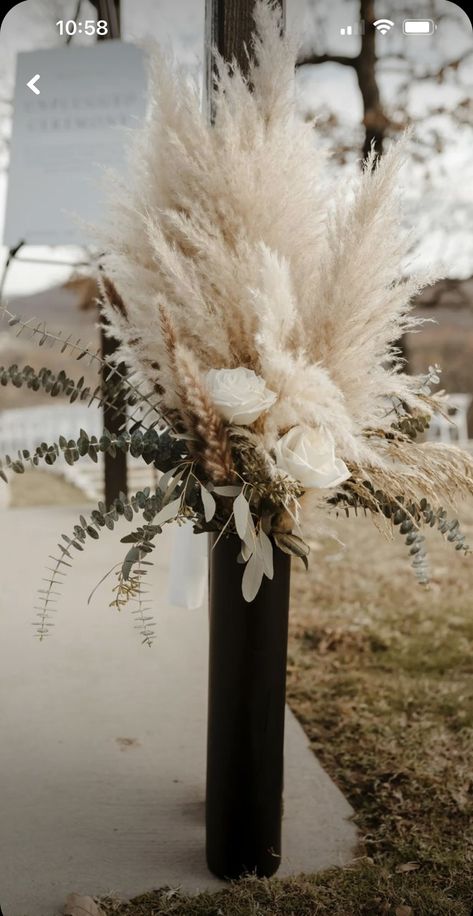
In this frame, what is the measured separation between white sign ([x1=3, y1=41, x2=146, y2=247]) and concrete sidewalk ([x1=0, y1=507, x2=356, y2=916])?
1218 mm

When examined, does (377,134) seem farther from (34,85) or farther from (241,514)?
(241,514)

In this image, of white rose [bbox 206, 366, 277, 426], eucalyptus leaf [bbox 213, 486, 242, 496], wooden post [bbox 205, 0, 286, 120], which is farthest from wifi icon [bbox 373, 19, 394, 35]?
eucalyptus leaf [bbox 213, 486, 242, 496]

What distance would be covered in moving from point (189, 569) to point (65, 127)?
64.6 inches

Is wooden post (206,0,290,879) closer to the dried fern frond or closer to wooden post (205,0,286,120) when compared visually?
wooden post (205,0,286,120)

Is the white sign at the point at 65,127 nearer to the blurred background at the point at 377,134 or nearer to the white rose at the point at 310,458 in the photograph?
the blurred background at the point at 377,134

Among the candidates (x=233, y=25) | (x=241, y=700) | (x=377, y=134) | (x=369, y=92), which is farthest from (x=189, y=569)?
(x=377, y=134)

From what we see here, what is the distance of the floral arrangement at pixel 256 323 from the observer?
0.96 meters

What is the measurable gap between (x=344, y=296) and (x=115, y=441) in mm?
348

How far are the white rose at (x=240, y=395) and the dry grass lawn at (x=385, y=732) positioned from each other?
0.72 meters

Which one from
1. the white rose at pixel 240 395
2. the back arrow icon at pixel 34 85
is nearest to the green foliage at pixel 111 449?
the white rose at pixel 240 395

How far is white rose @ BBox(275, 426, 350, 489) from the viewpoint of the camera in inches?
37.4

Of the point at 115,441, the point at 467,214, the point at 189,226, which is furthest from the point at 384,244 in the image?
the point at 467,214

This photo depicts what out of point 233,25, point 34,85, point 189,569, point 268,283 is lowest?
point 189,569

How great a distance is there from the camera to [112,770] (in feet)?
A: 5.19
